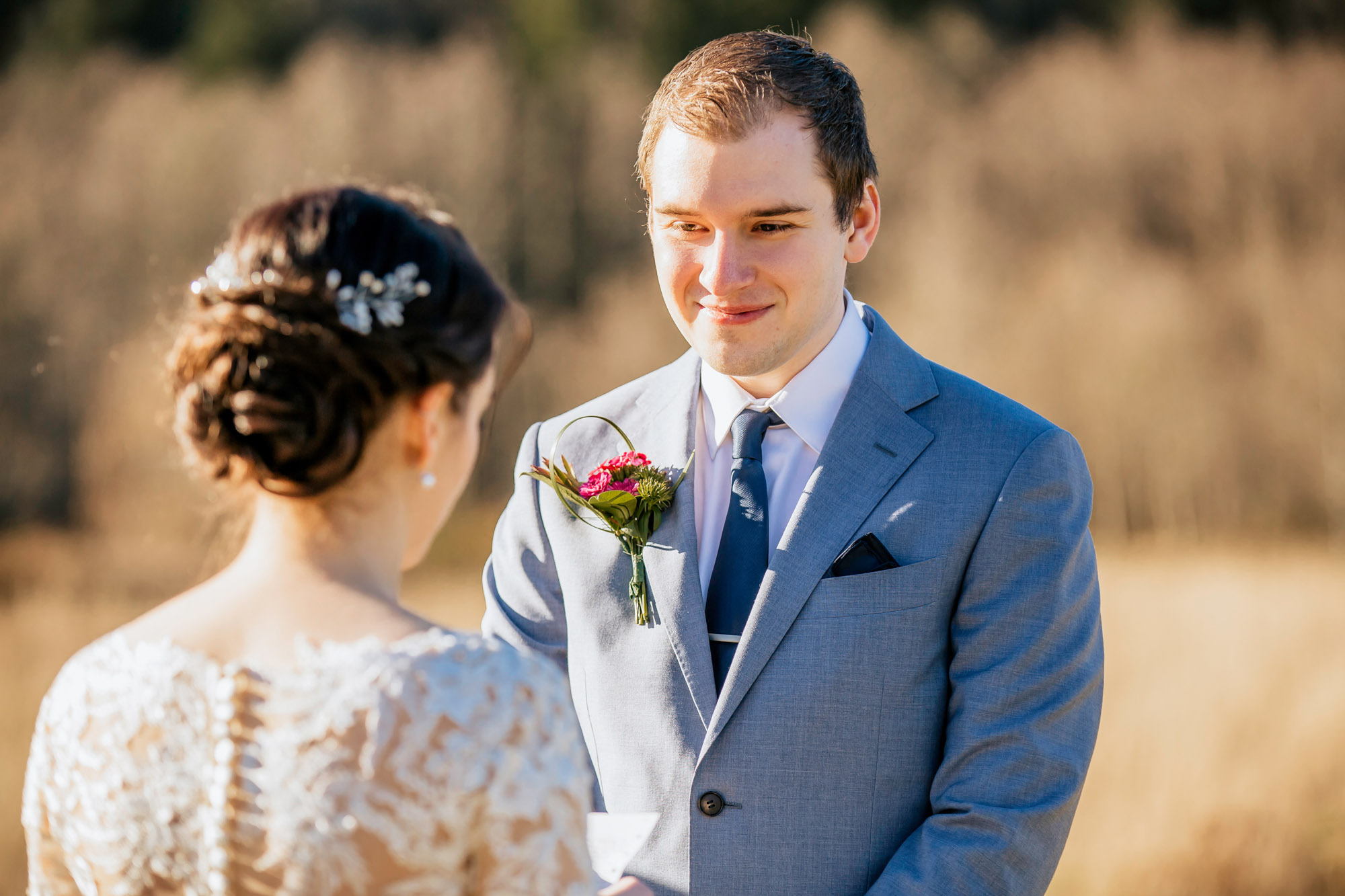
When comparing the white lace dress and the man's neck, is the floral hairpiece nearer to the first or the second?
the white lace dress

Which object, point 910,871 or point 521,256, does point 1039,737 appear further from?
point 521,256

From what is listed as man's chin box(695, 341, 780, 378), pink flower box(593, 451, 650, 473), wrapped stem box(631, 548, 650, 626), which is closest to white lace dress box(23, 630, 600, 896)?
wrapped stem box(631, 548, 650, 626)

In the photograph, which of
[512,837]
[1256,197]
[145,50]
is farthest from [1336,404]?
[145,50]

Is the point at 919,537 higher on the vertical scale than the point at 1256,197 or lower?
lower

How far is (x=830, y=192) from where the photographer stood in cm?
202

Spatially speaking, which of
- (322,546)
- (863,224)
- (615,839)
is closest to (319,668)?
(322,546)

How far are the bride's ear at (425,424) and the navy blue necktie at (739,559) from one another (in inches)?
28.3

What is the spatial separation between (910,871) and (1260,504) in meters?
7.25

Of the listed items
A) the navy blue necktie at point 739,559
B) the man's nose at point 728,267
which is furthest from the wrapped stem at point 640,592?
the man's nose at point 728,267

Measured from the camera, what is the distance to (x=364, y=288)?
1265 millimetres

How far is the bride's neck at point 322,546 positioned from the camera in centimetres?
128

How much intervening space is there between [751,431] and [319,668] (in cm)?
101

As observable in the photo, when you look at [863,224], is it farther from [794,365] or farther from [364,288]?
[364,288]

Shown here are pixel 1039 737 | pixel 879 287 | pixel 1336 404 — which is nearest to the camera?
pixel 1039 737
